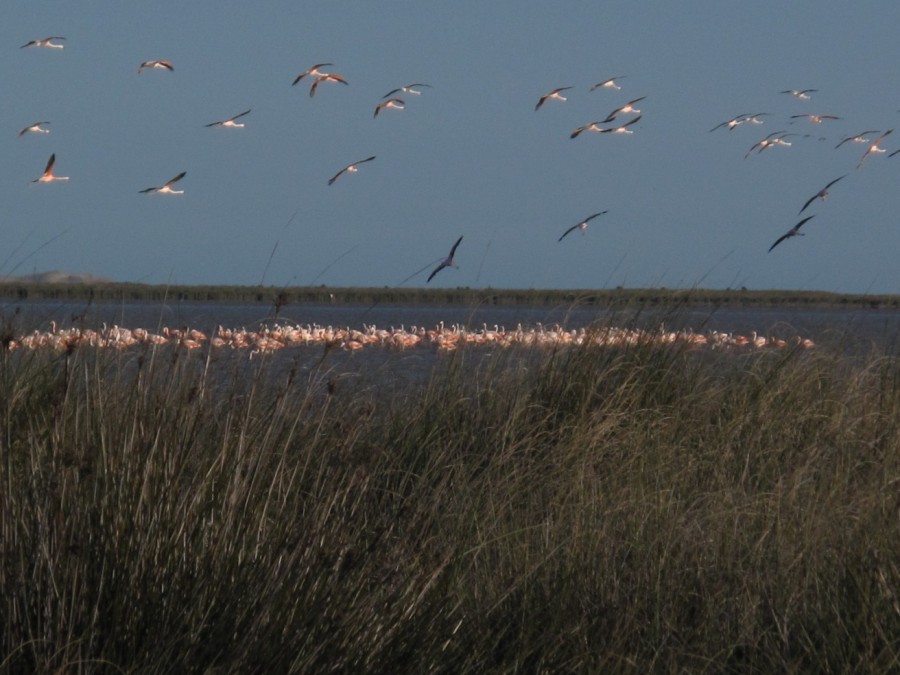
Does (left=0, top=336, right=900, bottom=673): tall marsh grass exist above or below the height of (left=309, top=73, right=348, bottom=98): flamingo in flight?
below

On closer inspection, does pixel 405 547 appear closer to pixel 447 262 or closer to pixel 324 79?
pixel 447 262

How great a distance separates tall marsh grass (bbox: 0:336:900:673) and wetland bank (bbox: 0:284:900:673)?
0.03 feet

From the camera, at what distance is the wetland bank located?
278 centimetres

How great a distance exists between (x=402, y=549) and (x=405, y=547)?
0.10 metres

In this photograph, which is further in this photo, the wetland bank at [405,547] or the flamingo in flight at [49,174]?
the flamingo in flight at [49,174]

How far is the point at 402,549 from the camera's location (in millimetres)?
3318

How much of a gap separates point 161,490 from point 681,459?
3.32 meters

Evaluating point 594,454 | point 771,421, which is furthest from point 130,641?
point 771,421

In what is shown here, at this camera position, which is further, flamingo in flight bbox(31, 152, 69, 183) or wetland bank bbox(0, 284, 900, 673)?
flamingo in flight bbox(31, 152, 69, 183)

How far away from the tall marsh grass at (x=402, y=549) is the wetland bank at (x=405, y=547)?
0.03ft

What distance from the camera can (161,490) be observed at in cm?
294

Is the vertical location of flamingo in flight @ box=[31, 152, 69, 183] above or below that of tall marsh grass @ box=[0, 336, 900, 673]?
above

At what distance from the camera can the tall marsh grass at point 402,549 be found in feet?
9.12

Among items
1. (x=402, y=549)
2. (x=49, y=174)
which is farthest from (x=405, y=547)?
(x=49, y=174)
